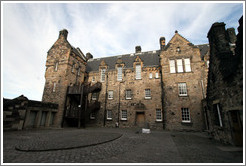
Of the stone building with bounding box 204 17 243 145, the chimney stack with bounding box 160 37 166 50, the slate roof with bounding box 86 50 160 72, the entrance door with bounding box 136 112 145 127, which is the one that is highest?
the chimney stack with bounding box 160 37 166 50

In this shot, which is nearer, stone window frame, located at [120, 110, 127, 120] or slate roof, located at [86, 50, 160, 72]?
stone window frame, located at [120, 110, 127, 120]

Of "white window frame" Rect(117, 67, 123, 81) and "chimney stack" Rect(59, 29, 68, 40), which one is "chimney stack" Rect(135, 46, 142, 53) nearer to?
"white window frame" Rect(117, 67, 123, 81)

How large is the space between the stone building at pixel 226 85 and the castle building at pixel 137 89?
616cm

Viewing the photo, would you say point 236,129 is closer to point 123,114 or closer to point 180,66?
point 180,66

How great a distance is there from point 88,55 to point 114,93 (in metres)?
15.3

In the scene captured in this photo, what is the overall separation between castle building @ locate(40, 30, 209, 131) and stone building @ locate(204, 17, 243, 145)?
20.2ft

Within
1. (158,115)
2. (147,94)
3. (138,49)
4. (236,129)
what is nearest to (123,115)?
(147,94)

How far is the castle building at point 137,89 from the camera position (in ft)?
52.8

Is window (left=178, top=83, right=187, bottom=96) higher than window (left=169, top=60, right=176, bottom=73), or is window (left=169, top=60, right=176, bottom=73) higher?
window (left=169, top=60, right=176, bottom=73)

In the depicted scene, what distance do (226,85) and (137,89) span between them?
1241 centimetres

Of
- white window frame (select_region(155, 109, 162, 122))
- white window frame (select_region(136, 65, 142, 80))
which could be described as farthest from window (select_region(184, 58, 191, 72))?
white window frame (select_region(155, 109, 162, 122))

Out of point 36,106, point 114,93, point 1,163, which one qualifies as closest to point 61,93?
point 36,106

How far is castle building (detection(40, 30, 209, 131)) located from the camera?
1609 centimetres

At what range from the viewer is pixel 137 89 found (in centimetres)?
1914
